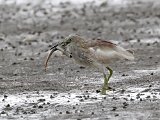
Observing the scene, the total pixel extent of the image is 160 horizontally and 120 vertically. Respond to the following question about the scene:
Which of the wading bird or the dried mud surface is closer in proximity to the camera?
the dried mud surface

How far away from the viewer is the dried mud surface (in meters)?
9.11

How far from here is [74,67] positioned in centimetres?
1352

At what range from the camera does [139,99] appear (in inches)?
374

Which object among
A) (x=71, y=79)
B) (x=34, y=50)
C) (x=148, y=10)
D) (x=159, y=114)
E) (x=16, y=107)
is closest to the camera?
(x=159, y=114)

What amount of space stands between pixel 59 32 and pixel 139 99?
10.3 metres

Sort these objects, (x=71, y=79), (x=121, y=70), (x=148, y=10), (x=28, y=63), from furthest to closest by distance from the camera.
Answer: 1. (x=148, y=10)
2. (x=28, y=63)
3. (x=121, y=70)
4. (x=71, y=79)

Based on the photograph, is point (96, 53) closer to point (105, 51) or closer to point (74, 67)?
point (105, 51)

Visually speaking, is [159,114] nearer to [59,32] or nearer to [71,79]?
[71,79]

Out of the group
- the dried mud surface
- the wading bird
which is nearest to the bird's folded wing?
the wading bird

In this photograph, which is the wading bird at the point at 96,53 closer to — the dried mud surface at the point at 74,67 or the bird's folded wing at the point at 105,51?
the bird's folded wing at the point at 105,51

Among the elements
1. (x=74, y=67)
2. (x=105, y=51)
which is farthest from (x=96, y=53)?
(x=74, y=67)

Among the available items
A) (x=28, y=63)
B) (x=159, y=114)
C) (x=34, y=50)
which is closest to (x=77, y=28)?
(x=34, y=50)

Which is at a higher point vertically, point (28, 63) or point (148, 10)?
point (148, 10)

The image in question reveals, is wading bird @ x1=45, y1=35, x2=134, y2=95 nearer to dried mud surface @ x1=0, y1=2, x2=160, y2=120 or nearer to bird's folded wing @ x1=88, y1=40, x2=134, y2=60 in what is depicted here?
bird's folded wing @ x1=88, y1=40, x2=134, y2=60
